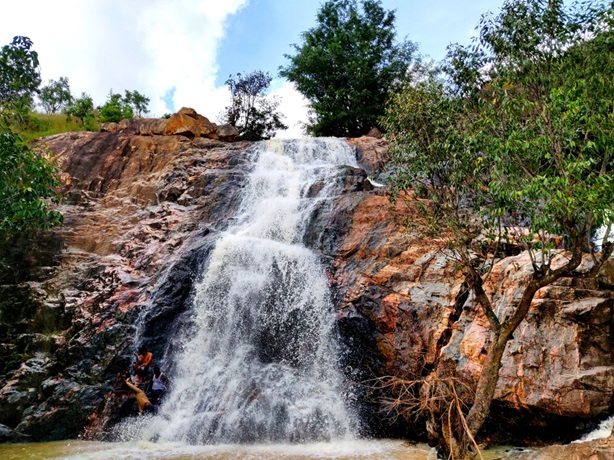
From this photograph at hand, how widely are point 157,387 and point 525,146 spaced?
954 cm

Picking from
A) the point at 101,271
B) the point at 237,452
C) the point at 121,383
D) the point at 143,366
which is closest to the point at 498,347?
the point at 237,452

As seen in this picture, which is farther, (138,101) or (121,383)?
(138,101)

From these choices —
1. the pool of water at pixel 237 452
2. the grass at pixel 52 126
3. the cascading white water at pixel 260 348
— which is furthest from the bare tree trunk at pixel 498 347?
the grass at pixel 52 126

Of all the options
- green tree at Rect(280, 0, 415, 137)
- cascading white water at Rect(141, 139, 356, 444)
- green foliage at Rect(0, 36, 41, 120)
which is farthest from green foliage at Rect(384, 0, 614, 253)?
green tree at Rect(280, 0, 415, 137)

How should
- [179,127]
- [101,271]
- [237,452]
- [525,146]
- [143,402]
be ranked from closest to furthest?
[525,146] < [237,452] < [143,402] < [101,271] < [179,127]

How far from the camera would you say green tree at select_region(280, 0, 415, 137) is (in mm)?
28312

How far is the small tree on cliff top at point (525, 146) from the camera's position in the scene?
23.2 feet

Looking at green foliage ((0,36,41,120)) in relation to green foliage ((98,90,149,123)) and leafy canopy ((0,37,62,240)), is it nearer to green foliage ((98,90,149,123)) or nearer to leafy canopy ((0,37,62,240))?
leafy canopy ((0,37,62,240))

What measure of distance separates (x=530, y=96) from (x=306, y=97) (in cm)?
2251

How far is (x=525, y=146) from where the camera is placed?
7.07m

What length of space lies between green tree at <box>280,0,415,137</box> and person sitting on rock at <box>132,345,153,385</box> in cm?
1992

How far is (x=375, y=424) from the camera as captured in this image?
1023 centimetres

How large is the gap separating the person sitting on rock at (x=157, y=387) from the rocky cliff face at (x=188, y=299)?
981mm

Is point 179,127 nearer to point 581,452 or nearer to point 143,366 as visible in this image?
point 143,366
